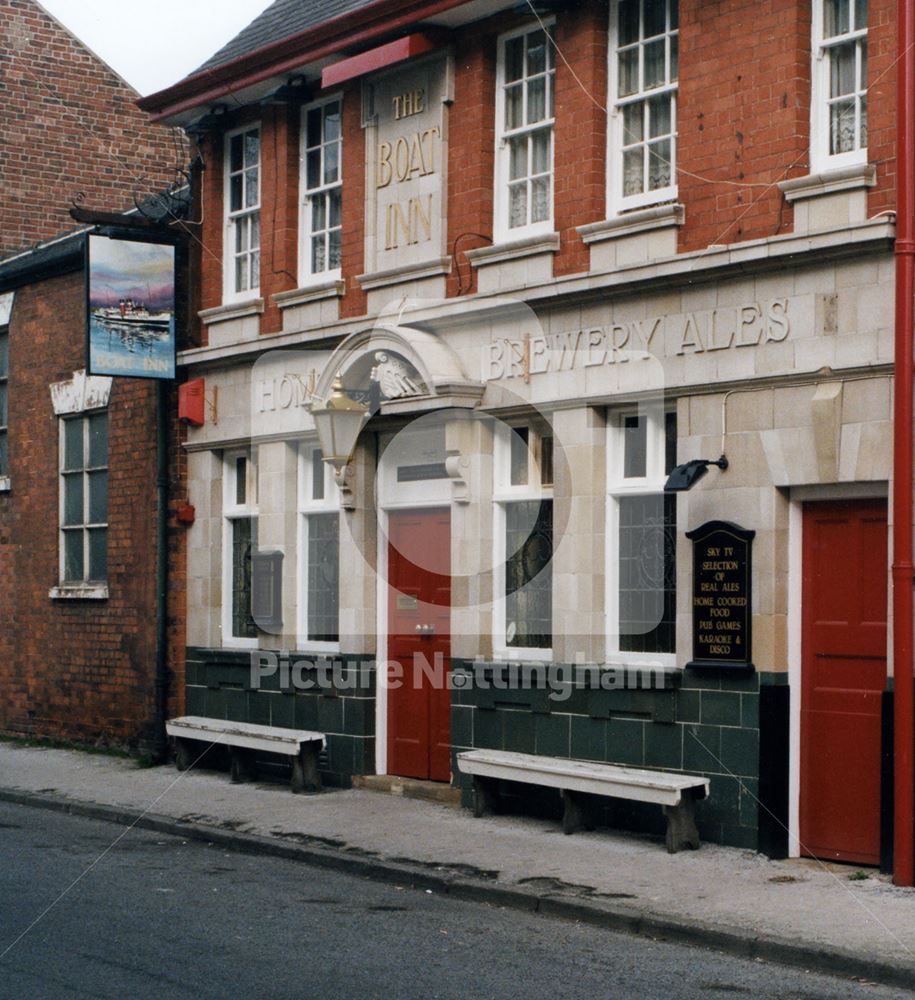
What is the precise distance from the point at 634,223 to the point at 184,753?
24.3 feet

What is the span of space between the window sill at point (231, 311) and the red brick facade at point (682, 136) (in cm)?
13

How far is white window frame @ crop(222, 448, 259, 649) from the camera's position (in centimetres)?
1667


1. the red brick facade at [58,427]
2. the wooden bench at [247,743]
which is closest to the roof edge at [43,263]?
the red brick facade at [58,427]

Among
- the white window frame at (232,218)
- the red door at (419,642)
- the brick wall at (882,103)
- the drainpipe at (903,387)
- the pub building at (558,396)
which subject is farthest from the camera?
the white window frame at (232,218)

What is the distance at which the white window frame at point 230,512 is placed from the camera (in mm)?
16672

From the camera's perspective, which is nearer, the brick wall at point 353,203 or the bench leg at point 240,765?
the brick wall at point 353,203

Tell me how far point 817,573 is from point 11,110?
52.6 ft

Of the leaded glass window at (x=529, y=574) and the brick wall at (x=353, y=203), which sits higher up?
the brick wall at (x=353, y=203)

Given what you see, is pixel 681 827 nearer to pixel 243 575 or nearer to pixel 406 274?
pixel 406 274

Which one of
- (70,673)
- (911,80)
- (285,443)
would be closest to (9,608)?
(70,673)

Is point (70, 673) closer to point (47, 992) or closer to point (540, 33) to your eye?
point (540, 33)

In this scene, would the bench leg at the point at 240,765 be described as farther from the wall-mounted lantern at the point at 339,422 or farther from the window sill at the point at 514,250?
the window sill at the point at 514,250

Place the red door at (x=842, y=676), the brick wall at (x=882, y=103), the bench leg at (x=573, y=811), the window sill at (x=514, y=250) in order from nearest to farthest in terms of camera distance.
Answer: the brick wall at (x=882, y=103), the red door at (x=842, y=676), the bench leg at (x=573, y=811), the window sill at (x=514, y=250)

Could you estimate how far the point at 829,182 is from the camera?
35.3ft
